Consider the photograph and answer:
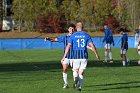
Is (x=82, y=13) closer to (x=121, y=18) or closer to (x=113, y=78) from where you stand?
(x=121, y=18)

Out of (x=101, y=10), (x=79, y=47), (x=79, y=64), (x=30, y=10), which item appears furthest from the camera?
(x=101, y=10)

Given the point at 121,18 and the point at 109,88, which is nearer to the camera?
the point at 109,88

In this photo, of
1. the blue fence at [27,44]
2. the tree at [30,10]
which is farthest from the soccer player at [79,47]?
the tree at [30,10]

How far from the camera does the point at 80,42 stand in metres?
15.5

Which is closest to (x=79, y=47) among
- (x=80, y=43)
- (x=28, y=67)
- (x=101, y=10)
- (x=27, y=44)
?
(x=80, y=43)

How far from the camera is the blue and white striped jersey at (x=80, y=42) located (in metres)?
15.4

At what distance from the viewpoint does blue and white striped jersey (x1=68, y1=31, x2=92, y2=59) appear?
15438 millimetres

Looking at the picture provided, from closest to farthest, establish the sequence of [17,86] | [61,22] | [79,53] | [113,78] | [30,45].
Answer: [79,53] < [17,86] < [113,78] < [30,45] < [61,22]

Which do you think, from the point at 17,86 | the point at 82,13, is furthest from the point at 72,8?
the point at 17,86

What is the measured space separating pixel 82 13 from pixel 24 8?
9.06 metres

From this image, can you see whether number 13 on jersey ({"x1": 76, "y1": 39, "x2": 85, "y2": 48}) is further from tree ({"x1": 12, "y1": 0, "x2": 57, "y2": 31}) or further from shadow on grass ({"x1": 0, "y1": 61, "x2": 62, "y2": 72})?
tree ({"x1": 12, "y1": 0, "x2": 57, "y2": 31})

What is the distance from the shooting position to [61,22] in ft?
244

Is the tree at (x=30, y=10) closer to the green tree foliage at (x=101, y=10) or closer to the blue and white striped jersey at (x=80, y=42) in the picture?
the green tree foliage at (x=101, y=10)

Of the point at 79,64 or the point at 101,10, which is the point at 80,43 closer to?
the point at 79,64
